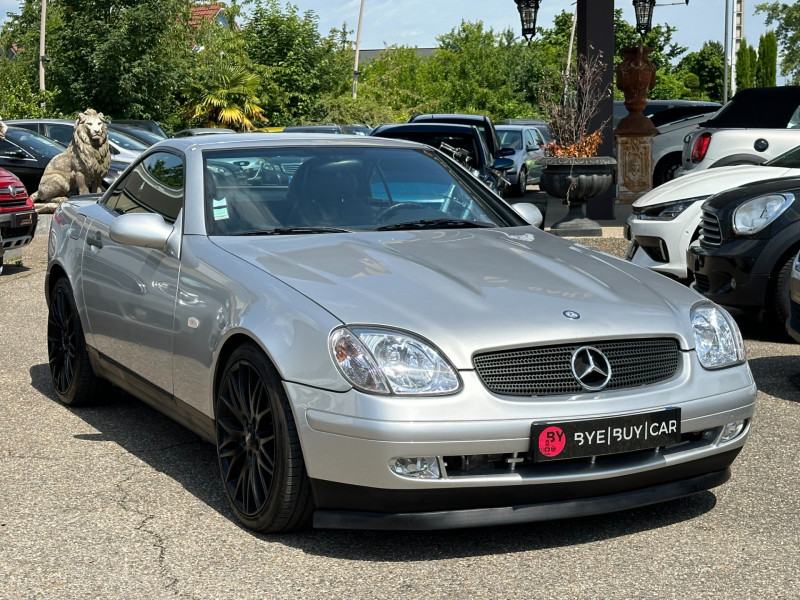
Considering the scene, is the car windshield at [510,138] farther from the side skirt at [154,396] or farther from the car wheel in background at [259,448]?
the car wheel in background at [259,448]

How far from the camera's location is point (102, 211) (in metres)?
6.18

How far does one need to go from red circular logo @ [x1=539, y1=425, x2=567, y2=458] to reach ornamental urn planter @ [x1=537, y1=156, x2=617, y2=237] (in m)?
9.14

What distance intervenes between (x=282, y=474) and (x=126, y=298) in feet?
5.59

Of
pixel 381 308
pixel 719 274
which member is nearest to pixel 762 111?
pixel 719 274

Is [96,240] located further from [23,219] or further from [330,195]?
[23,219]

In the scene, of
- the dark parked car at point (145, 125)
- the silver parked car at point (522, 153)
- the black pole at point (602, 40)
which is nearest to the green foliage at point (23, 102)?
the dark parked car at point (145, 125)

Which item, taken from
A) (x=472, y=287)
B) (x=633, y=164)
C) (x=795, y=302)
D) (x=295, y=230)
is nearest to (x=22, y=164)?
(x=633, y=164)

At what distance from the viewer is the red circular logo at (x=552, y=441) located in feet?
12.4

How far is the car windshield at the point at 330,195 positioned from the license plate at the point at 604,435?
156cm

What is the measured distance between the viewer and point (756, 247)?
25.9 ft

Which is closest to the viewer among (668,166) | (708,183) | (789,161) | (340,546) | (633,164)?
(340,546)

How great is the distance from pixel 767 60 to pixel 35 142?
52108 millimetres

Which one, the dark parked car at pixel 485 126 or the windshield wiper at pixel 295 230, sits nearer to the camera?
the windshield wiper at pixel 295 230

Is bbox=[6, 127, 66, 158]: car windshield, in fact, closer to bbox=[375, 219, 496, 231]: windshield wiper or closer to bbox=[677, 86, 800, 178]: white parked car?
bbox=[677, 86, 800, 178]: white parked car
